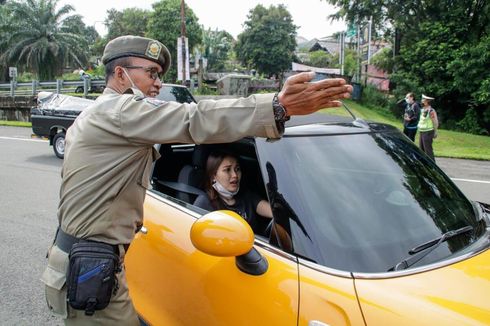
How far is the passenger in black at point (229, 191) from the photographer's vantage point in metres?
2.93

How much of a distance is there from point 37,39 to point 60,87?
1692 cm

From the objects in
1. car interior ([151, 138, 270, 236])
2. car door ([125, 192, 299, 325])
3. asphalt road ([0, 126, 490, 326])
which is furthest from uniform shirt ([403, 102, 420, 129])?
car door ([125, 192, 299, 325])

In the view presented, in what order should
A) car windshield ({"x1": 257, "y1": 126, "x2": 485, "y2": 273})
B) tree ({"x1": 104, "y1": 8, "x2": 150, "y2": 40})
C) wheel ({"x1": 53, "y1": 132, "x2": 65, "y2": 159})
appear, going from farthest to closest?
1. tree ({"x1": 104, "y1": 8, "x2": 150, "y2": 40})
2. wheel ({"x1": 53, "y1": 132, "x2": 65, "y2": 159})
3. car windshield ({"x1": 257, "y1": 126, "x2": 485, "y2": 273})

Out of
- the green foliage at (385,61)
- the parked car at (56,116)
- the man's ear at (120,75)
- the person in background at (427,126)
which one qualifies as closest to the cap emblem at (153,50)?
the man's ear at (120,75)

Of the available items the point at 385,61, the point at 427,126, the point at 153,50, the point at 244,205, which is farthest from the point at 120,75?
the point at 385,61

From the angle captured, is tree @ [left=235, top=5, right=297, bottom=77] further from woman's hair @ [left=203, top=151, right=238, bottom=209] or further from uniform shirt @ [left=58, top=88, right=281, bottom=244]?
uniform shirt @ [left=58, top=88, right=281, bottom=244]

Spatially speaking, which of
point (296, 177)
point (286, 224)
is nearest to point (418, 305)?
point (286, 224)

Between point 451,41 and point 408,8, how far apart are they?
4480 millimetres

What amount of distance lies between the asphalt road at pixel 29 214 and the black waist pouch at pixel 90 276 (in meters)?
1.96

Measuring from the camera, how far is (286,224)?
2033 mm

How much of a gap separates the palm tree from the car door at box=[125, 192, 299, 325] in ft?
128

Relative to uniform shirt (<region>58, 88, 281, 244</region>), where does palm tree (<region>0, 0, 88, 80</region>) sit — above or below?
above

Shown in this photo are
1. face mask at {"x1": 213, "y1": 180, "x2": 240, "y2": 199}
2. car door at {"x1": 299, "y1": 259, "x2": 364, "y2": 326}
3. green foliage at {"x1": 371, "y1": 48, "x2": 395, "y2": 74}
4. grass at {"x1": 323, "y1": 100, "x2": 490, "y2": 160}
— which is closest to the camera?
car door at {"x1": 299, "y1": 259, "x2": 364, "y2": 326}

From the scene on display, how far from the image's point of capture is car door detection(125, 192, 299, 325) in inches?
71.9
